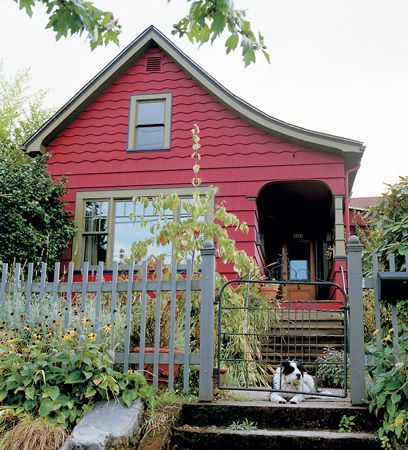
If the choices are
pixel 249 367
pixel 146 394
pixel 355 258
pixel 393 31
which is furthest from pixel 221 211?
pixel 393 31

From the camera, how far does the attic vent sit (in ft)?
40.0

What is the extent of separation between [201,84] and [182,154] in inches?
60.8

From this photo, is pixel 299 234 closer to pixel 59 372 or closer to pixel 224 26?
pixel 59 372

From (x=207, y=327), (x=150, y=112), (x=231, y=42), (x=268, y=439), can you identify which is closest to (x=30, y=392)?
(x=207, y=327)

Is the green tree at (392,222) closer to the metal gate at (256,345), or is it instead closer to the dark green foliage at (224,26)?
the metal gate at (256,345)

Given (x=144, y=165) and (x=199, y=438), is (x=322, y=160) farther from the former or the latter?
(x=199, y=438)

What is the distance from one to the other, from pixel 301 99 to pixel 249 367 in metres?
14.0

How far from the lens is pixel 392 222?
21.1 ft

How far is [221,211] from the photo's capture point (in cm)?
815

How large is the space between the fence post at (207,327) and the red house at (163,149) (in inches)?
211

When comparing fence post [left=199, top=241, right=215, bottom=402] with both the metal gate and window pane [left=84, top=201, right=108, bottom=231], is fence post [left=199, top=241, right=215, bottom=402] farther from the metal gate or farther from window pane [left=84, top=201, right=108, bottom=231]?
window pane [left=84, top=201, right=108, bottom=231]

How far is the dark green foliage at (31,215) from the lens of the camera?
392 inches

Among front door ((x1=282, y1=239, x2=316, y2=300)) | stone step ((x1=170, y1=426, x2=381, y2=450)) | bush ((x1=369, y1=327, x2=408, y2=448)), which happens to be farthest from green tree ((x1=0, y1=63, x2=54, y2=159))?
bush ((x1=369, y1=327, x2=408, y2=448))

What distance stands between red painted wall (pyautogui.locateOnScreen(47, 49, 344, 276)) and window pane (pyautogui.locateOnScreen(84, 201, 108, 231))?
14.2 inches
